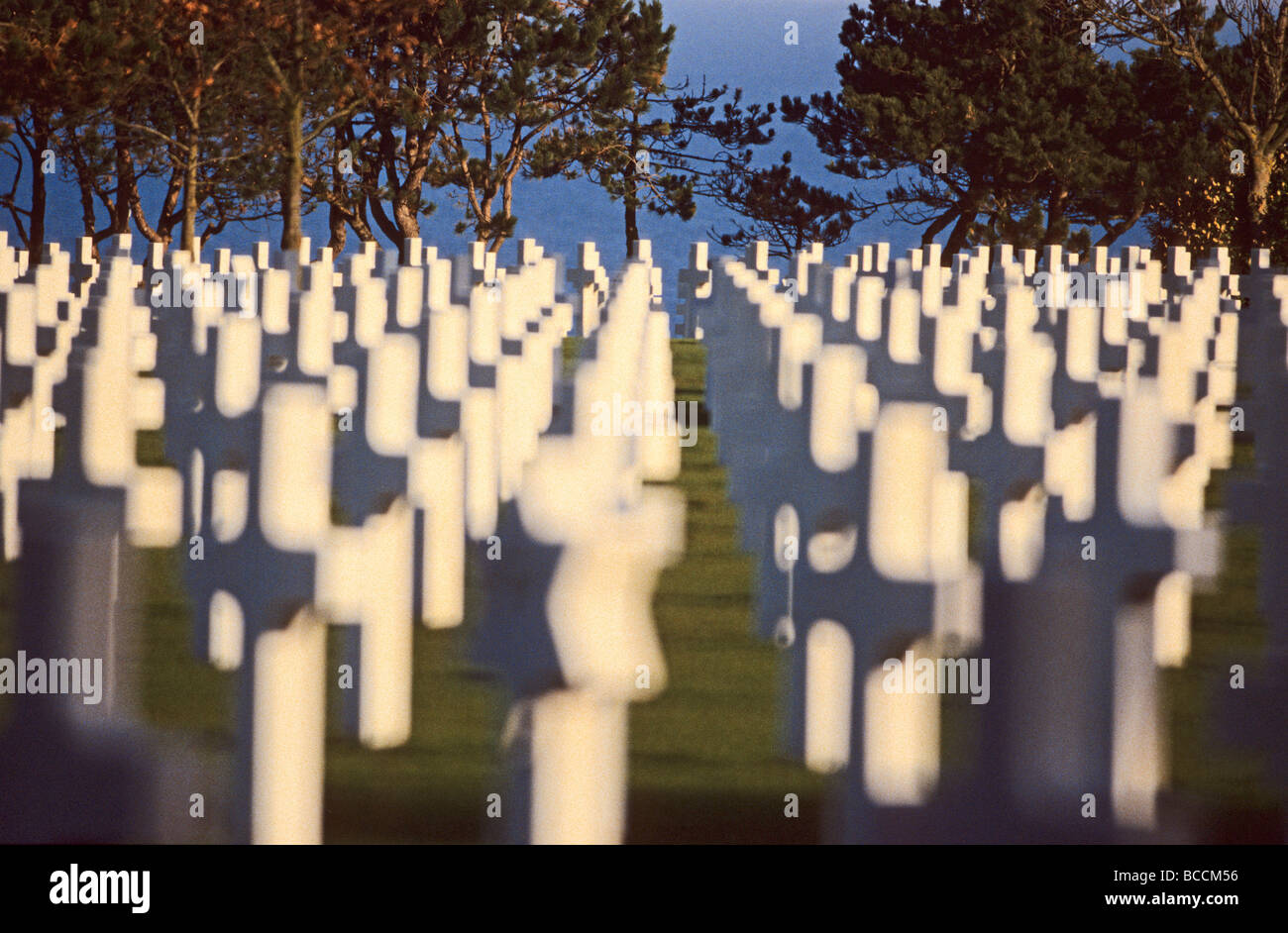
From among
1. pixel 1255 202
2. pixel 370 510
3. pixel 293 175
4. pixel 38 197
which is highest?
pixel 38 197

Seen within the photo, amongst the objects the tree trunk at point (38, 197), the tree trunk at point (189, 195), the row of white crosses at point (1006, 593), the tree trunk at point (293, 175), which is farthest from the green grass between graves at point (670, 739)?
the tree trunk at point (38, 197)

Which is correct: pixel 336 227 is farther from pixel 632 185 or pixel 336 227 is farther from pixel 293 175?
pixel 293 175

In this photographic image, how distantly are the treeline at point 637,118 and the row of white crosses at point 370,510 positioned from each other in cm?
2492

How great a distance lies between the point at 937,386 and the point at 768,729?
1.50m

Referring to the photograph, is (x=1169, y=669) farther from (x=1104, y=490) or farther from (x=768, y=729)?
(x=1104, y=490)

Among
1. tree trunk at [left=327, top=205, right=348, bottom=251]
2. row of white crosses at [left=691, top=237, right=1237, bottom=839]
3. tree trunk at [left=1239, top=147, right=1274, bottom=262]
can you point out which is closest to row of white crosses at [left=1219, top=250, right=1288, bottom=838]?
Result: row of white crosses at [left=691, top=237, right=1237, bottom=839]

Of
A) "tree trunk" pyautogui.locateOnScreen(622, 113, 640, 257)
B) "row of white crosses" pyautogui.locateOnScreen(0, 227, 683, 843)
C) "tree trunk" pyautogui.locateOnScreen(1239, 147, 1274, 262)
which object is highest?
"tree trunk" pyautogui.locateOnScreen(622, 113, 640, 257)

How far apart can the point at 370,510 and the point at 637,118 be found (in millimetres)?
42242

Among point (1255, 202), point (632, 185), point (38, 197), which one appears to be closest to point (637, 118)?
point (632, 185)

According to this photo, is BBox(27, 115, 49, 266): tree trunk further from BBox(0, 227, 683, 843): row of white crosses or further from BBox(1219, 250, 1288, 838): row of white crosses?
BBox(1219, 250, 1288, 838): row of white crosses

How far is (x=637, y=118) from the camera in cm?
4566

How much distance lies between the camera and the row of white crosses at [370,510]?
343 cm

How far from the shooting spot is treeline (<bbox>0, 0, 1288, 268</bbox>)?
1259 inches

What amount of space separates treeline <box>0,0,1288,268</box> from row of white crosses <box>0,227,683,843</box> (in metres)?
24.9
